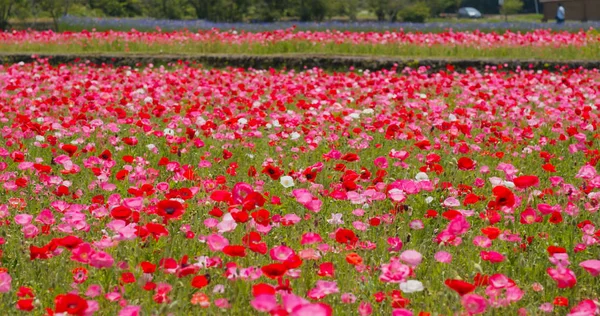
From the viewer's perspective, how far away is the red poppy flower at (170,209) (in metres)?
2.41

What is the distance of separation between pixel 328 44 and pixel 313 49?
1.05 feet

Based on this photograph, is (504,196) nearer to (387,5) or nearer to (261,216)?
(261,216)

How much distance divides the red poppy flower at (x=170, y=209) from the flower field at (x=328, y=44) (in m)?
11.1

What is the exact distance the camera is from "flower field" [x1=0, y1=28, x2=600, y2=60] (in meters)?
13.4

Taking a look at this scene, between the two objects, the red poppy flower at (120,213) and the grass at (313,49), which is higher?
the red poppy flower at (120,213)

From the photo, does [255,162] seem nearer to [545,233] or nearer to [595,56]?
[545,233]

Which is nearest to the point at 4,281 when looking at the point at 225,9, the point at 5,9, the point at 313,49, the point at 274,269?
the point at 274,269

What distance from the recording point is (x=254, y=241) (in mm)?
2438

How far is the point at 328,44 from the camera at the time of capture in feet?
46.6

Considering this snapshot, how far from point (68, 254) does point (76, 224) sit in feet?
0.84

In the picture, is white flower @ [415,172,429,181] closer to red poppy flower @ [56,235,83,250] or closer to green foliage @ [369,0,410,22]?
red poppy flower @ [56,235,83,250]

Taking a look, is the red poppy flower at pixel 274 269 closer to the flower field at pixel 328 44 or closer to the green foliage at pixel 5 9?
the flower field at pixel 328 44

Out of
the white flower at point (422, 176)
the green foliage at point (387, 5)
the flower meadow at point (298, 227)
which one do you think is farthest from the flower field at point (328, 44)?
the green foliage at point (387, 5)

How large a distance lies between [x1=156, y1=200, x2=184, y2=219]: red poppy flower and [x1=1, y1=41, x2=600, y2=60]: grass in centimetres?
1093
